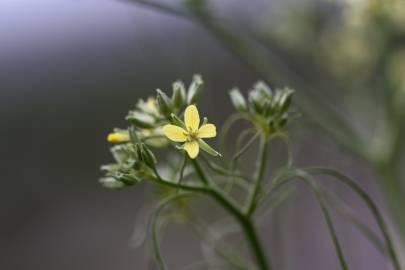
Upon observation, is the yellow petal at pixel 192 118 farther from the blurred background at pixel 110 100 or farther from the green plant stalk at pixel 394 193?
the blurred background at pixel 110 100

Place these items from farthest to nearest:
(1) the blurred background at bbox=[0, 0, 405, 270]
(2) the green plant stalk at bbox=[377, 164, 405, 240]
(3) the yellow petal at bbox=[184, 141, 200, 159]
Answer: (1) the blurred background at bbox=[0, 0, 405, 270], (2) the green plant stalk at bbox=[377, 164, 405, 240], (3) the yellow petal at bbox=[184, 141, 200, 159]

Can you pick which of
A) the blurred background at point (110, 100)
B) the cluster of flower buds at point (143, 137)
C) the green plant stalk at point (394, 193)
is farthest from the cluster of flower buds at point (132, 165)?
the blurred background at point (110, 100)

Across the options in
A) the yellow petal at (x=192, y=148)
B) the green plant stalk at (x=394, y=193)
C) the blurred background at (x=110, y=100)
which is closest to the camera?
the yellow petal at (x=192, y=148)

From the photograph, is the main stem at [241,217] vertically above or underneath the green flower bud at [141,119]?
underneath

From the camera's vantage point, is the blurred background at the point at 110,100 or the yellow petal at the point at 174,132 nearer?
the yellow petal at the point at 174,132

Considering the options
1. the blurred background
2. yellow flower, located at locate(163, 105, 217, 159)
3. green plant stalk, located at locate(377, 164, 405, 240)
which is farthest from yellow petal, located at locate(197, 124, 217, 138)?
the blurred background

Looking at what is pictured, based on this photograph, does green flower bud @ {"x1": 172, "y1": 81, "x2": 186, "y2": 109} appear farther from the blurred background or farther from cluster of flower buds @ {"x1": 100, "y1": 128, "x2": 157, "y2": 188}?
the blurred background

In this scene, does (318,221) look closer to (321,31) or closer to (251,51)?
(321,31)

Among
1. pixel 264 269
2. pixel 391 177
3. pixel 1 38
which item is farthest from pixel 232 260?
pixel 1 38

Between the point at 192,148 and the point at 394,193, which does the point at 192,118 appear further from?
the point at 394,193
